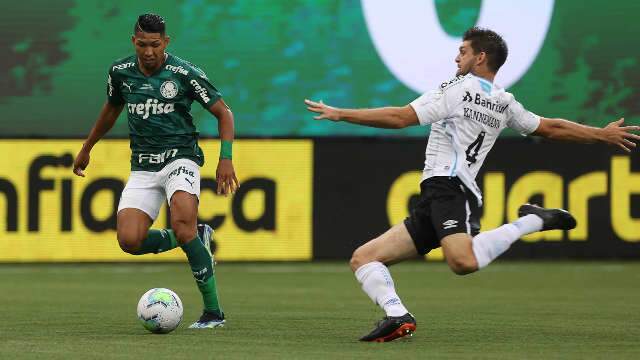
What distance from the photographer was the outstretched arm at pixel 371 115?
7.72 meters

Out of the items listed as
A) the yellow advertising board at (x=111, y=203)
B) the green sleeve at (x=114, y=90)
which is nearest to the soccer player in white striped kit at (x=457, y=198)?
the green sleeve at (x=114, y=90)

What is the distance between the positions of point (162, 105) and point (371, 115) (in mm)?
1884

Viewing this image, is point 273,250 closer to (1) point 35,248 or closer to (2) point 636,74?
(1) point 35,248

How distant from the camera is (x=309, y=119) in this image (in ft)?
55.5

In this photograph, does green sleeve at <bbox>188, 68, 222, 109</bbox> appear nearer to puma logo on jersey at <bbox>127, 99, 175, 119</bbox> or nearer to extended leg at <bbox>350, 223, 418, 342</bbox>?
puma logo on jersey at <bbox>127, 99, 175, 119</bbox>

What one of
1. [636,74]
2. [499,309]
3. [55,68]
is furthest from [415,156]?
[499,309]

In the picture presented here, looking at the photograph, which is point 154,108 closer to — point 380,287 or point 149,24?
point 149,24

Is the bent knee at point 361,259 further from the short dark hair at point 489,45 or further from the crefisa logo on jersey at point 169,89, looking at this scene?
the crefisa logo on jersey at point 169,89

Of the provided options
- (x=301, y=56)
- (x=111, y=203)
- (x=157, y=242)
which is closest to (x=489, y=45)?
(x=157, y=242)

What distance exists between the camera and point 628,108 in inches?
678

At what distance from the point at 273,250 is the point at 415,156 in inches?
79.4

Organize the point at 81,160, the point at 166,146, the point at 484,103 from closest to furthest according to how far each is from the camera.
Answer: the point at 484,103, the point at 166,146, the point at 81,160

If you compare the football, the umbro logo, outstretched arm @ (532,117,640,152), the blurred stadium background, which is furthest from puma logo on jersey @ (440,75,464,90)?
the blurred stadium background

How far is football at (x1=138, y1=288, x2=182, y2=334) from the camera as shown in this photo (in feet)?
28.6
